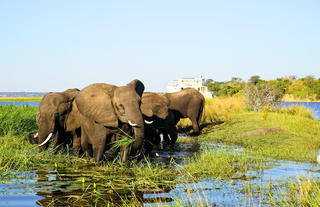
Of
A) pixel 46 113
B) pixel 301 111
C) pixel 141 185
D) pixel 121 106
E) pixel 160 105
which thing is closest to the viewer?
pixel 141 185

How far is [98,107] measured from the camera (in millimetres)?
8047

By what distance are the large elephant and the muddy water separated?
88 centimetres

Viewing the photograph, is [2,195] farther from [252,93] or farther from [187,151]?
[252,93]

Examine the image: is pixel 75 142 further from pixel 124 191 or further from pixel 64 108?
pixel 124 191

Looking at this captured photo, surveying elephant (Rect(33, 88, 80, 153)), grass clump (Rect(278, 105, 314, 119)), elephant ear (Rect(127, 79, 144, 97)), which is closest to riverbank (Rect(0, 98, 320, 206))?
elephant (Rect(33, 88, 80, 153))

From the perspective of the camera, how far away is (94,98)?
27.0 feet

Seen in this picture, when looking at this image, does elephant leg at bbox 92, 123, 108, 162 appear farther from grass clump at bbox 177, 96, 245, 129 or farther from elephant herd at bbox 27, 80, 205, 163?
grass clump at bbox 177, 96, 245, 129

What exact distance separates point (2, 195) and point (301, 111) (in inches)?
645

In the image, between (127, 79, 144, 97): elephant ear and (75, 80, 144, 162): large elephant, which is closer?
(75, 80, 144, 162): large elephant

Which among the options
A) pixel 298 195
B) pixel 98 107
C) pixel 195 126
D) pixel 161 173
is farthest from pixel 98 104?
pixel 195 126

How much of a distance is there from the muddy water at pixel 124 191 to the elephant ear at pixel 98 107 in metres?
1.14

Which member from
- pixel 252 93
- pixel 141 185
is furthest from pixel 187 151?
pixel 252 93

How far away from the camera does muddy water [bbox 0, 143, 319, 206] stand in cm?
558

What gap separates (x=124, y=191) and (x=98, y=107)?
238 cm
